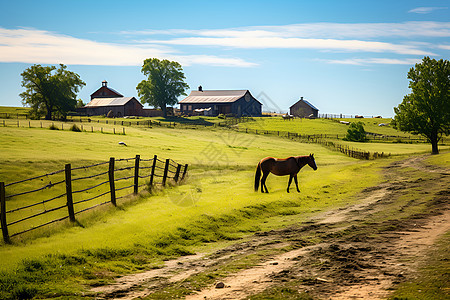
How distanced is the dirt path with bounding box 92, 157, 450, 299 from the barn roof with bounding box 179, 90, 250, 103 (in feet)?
336

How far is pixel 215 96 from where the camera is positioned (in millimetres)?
123625

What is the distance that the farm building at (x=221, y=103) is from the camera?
117 metres

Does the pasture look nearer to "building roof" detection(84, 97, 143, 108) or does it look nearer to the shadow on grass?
the shadow on grass

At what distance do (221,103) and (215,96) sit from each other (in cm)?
663

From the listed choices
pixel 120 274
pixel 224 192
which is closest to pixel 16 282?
pixel 120 274

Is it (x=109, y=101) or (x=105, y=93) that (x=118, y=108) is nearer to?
(x=109, y=101)

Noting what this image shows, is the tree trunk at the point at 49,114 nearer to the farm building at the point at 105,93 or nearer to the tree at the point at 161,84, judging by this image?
the tree at the point at 161,84

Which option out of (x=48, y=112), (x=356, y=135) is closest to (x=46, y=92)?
(x=48, y=112)

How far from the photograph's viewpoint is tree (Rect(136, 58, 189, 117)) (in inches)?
4333

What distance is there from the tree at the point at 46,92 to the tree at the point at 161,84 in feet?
79.9

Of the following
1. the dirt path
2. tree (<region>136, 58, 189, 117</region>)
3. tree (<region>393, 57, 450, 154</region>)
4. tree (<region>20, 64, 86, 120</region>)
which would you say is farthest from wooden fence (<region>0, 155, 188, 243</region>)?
tree (<region>136, 58, 189, 117</region>)

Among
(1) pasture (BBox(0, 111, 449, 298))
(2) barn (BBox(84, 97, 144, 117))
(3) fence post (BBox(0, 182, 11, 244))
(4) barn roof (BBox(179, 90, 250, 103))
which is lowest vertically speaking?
(1) pasture (BBox(0, 111, 449, 298))

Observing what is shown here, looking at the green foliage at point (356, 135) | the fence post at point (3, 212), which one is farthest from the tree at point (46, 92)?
the fence post at point (3, 212)

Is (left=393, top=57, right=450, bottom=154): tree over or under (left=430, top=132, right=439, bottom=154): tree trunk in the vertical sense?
over
